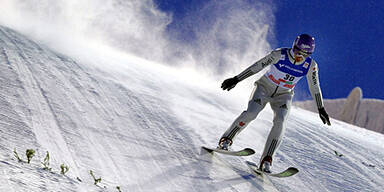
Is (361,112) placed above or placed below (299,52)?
above

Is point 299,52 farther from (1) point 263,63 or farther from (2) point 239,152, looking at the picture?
(2) point 239,152

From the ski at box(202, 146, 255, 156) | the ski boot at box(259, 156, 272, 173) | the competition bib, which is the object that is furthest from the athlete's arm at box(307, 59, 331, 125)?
the ski at box(202, 146, 255, 156)

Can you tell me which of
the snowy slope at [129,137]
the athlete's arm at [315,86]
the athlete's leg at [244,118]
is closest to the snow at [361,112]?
the snowy slope at [129,137]

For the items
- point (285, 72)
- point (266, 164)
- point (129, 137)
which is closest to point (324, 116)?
point (285, 72)

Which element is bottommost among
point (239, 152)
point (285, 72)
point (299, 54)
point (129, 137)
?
point (129, 137)

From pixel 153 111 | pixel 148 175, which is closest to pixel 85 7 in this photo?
pixel 153 111

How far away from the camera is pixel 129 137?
450 centimetres

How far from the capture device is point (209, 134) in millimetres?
5512

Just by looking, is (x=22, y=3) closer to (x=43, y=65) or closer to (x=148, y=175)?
(x=43, y=65)

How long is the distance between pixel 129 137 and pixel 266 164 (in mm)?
1502

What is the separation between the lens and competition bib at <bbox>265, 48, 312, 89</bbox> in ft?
16.9

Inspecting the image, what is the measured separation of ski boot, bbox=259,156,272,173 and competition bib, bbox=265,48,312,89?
102 cm

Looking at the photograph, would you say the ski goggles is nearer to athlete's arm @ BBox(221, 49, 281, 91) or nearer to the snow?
athlete's arm @ BBox(221, 49, 281, 91)

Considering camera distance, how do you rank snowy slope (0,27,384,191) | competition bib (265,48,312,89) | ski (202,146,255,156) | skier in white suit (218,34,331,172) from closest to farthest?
snowy slope (0,27,384,191) → ski (202,146,255,156) → skier in white suit (218,34,331,172) → competition bib (265,48,312,89)
